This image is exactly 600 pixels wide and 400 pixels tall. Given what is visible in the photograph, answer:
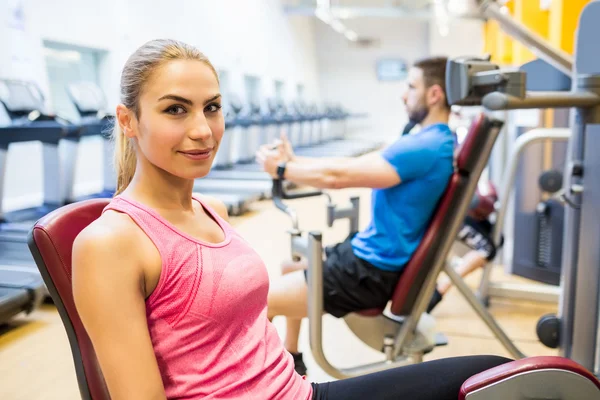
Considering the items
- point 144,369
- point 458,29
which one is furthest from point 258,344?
point 458,29

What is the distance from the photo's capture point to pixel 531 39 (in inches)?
82.6

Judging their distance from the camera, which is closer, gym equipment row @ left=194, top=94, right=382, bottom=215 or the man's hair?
the man's hair

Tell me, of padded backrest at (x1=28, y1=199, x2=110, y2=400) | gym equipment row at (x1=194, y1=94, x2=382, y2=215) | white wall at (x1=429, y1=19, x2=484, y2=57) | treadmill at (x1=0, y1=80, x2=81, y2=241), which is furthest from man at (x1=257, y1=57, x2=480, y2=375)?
white wall at (x1=429, y1=19, x2=484, y2=57)

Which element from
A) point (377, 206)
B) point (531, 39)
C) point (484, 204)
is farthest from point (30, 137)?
point (531, 39)

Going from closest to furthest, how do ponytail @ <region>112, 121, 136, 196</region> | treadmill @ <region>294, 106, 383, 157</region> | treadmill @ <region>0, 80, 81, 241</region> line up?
ponytail @ <region>112, 121, 136, 196</region> < treadmill @ <region>0, 80, 81, 241</region> < treadmill @ <region>294, 106, 383, 157</region>

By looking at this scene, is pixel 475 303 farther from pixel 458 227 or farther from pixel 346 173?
pixel 346 173

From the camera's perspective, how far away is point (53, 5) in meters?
5.42

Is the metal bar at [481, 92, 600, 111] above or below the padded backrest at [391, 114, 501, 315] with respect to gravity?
above

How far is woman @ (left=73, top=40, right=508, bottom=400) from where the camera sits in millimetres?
869

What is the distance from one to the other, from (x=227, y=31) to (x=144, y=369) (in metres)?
9.52

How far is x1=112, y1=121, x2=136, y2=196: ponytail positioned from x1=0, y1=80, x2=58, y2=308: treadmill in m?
2.02

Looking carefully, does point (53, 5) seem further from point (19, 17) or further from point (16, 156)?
point (16, 156)

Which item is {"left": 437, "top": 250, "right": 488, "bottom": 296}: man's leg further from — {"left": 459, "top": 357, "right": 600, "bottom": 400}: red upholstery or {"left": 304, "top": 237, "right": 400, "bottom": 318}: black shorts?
{"left": 459, "top": 357, "right": 600, "bottom": 400}: red upholstery

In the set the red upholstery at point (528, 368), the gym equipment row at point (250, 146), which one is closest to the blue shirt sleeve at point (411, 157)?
the red upholstery at point (528, 368)
